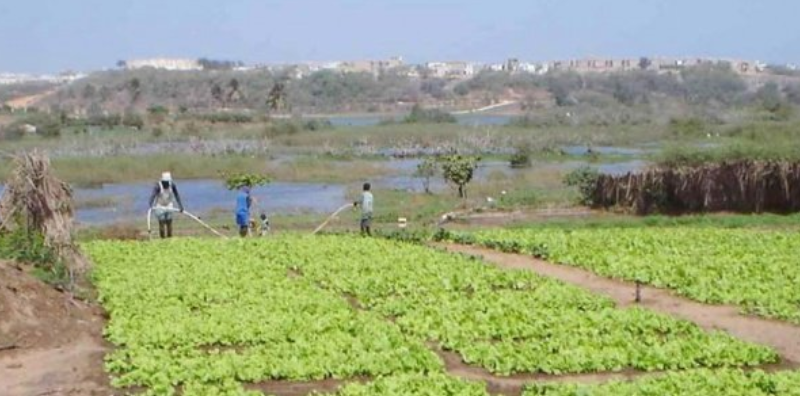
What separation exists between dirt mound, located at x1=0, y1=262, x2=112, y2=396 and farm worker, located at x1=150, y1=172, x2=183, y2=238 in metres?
8.64

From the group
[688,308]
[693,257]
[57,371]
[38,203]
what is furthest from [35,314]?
[693,257]

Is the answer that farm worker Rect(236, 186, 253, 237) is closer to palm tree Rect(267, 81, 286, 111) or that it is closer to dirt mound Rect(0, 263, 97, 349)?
dirt mound Rect(0, 263, 97, 349)

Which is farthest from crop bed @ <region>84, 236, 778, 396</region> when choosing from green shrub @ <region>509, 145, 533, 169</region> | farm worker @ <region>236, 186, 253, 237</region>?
green shrub @ <region>509, 145, 533, 169</region>

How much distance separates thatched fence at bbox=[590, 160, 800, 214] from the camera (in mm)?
34938

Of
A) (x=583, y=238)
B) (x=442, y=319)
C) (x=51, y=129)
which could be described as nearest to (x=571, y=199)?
(x=583, y=238)

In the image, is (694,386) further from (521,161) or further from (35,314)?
(521,161)

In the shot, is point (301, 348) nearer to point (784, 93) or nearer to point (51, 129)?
point (51, 129)

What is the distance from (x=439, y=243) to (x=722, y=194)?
503 inches

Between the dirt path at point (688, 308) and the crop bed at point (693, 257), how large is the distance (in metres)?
0.28

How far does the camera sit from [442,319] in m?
16.7

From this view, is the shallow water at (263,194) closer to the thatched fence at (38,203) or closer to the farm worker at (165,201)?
the farm worker at (165,201)

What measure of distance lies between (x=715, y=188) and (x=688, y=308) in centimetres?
1821

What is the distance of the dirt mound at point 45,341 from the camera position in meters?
13.9

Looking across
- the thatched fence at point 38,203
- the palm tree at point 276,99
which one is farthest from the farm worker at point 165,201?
the palm tree at point 276,99
